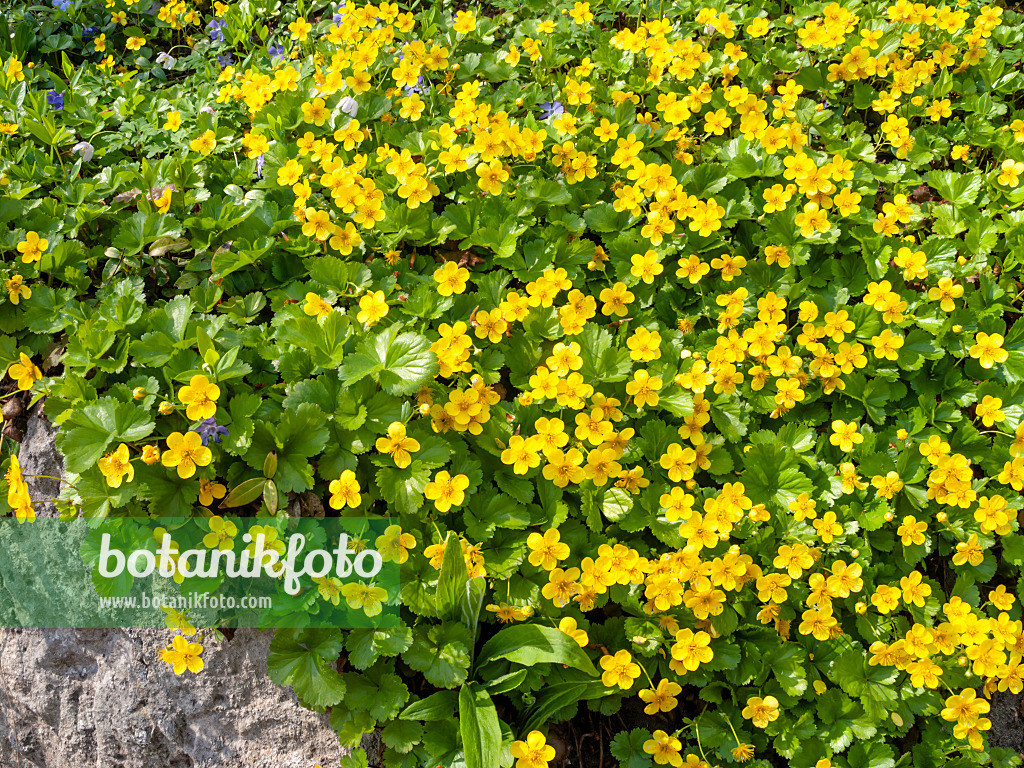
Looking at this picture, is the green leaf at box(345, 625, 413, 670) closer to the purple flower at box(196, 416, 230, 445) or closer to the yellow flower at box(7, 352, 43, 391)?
the purple flower at box(196, 416, 230, 445)

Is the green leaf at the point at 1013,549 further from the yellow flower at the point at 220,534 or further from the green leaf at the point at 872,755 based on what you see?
the yellow flower at the point at 220,534

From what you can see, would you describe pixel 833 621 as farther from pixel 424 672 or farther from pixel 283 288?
pixel 283 288

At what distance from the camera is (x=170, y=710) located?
2047 mm

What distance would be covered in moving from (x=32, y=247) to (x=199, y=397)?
1098 millimetres

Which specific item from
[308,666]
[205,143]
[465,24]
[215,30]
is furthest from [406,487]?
[215,30]

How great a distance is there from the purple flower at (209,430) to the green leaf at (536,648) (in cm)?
97

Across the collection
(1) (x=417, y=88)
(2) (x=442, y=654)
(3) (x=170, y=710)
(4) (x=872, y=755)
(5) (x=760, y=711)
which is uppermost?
(1) (x=417, y=88)

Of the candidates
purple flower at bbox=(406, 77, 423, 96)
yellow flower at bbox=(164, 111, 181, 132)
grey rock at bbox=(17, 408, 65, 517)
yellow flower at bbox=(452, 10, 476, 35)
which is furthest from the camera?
yellow flower at bbox=(452, 10, 476, 35)

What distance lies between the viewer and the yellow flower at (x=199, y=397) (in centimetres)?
193

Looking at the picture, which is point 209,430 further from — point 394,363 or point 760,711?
point 760,711

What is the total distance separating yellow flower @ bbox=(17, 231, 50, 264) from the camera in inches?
96.0

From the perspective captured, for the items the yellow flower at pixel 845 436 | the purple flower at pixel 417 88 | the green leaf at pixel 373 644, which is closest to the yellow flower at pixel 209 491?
the green leaf at pixel 373 644

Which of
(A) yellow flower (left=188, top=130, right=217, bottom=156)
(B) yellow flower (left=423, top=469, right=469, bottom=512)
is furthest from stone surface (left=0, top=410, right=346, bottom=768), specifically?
(A) yellow flower (left=188, top=130, right=217, bottom=156)

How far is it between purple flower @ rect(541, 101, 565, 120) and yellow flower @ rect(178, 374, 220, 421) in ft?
6.69
